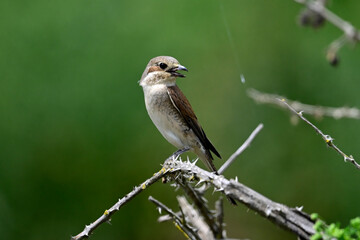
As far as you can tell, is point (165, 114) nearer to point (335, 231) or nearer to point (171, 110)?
point (171, 110)

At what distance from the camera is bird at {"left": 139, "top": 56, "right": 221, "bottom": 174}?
3.80m

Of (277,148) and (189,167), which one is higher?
(277,148)

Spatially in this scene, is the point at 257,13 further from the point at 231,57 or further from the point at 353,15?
the point at 353,15

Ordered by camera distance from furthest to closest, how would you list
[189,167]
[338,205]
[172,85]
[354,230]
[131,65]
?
[131,65] < [338,205] < [172,85] < [189,167] < [354,230]

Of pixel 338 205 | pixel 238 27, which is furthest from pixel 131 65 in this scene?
pixel 338 205

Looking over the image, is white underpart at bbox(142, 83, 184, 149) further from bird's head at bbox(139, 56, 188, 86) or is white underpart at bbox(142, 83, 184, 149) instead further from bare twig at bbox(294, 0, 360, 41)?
bare twig at bbox(294, 0, 360, 41)

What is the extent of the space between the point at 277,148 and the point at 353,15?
144 centimetres

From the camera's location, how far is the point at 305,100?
4.74 meters

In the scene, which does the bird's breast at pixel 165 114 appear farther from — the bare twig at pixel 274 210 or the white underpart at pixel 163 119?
the bare twig at pixel 274 210

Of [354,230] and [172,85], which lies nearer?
[354,230]

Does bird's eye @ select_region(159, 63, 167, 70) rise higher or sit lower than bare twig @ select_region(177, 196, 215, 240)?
higher

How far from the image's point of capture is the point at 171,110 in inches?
151

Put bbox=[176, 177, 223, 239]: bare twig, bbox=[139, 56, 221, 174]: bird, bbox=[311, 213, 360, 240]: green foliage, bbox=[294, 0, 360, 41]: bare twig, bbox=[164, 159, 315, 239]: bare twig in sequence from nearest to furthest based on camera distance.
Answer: bbox=[311, 213, 360, 240]: green foliage → bbox=[164, 159, 315, 239]: bare twig → bbox=[294, 0, 360, 41]: bare twig → bbox=[176, 177, 223, 239]: bare twig → bbox=[139, 56, 221, 174]: bird

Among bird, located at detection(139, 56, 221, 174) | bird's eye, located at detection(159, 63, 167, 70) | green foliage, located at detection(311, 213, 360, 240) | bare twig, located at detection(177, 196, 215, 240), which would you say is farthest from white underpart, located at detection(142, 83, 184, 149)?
green foliage, located at detection(311, 213, 360, 240)
